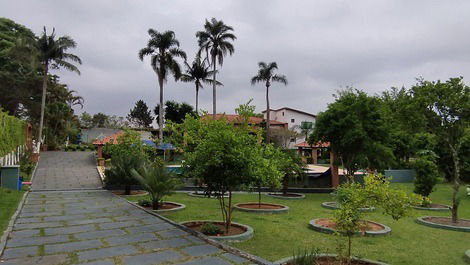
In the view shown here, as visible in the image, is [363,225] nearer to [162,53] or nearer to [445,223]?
[445,223]

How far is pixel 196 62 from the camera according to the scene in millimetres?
33781

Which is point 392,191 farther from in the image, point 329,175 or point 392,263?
point 329,175

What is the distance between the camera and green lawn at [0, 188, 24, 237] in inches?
261

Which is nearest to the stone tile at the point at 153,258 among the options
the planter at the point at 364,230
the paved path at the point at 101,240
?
the paved path at the point at 101,240

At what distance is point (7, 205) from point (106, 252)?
5.42 m

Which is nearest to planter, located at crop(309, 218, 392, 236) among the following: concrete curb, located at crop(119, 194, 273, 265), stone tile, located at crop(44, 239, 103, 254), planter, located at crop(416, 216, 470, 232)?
planter, located at crop(416, 216, 470, 232)

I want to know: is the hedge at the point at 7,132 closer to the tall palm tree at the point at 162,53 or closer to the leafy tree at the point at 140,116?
the tall palm tree at the point at 162,53

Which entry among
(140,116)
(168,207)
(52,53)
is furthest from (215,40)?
(140,116)

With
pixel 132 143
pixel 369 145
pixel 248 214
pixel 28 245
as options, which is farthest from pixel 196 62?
pixel 28 245

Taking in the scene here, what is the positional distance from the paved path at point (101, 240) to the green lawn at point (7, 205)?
0.22 metres

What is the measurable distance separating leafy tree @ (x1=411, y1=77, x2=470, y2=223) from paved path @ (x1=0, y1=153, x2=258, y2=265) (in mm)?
6364

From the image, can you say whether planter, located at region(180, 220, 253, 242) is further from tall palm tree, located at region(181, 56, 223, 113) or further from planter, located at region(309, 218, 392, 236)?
tall palm tree, located at region(181, 56, 223, 113)

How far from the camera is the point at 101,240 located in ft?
18.0

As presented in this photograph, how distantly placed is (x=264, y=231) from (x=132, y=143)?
9543mm
